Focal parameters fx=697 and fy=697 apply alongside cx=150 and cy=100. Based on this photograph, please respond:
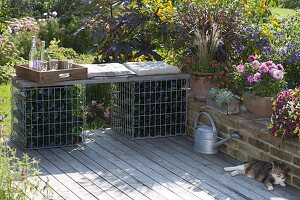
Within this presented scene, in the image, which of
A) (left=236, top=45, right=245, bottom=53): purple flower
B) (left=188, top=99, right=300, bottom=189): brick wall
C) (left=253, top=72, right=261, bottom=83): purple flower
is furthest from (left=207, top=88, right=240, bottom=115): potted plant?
(left=236, top=45, right=245, bottom=53): purple flower

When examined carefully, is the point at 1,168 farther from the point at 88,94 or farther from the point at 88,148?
the point at 88,94

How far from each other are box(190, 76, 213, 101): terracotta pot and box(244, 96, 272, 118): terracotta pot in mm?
494

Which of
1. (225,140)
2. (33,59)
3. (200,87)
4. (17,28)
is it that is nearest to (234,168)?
(225,140)

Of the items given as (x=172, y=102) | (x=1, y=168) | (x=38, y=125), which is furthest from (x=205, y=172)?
(x=1, y=168)

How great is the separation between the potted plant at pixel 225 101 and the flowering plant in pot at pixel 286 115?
2.05ft

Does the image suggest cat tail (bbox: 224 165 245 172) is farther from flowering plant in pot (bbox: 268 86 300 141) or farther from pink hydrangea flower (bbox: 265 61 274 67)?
pink hydrangea flower (bbox: 265 61 274 67)

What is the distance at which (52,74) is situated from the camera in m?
5.66

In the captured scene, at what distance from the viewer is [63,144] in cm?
598

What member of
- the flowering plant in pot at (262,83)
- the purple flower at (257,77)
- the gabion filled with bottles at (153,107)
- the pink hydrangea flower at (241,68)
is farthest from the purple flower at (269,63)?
the gabion filled with bottles at (153,107)

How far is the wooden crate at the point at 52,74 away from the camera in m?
5.61

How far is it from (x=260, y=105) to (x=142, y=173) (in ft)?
3.75

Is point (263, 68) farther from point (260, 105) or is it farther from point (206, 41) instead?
point (206, 41)

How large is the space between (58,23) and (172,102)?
4671 mm

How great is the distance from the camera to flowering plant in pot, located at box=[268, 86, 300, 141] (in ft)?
16.2
